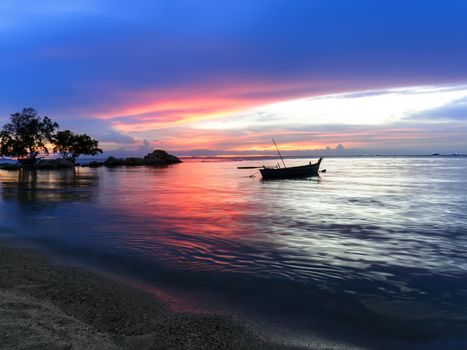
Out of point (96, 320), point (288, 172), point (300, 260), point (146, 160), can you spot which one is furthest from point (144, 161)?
point (96, 320)

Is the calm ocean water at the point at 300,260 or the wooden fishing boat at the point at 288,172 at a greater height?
the wooden fishing boat at the point at 288,172

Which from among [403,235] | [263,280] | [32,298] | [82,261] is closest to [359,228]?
[403,235]

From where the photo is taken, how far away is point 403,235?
16062mm

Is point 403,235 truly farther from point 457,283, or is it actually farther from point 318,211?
point 318,211

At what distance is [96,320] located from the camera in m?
6.71

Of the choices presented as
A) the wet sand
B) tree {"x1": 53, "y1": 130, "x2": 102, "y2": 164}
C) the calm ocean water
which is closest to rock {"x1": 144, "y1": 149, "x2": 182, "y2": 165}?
tree {"x1": 53, "y1": 130, "x2": 102, "y2": 164}

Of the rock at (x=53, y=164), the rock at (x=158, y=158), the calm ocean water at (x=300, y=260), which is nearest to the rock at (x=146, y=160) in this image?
the rock at (x=158, y=158)

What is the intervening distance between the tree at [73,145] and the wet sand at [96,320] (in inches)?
4215

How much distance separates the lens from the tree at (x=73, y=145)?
10994 cm

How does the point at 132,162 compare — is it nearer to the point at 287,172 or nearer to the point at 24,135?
the point at 24,135

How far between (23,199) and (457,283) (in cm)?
2915

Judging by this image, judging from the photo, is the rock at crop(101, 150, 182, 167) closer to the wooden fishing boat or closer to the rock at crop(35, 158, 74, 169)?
the rock at crop(35, 158, 74, 169)

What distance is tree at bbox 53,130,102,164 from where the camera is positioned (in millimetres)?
109938

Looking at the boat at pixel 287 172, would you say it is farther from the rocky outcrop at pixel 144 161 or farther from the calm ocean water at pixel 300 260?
the rocky outcrop at pixel 144 161
